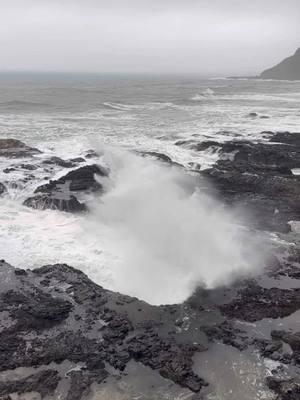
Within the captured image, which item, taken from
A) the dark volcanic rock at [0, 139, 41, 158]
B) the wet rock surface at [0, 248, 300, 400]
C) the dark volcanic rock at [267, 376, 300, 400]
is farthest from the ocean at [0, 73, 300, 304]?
the dark volcanic rock at [267, 376, 300, 400]

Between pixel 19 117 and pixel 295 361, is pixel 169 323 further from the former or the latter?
pixel 19 117

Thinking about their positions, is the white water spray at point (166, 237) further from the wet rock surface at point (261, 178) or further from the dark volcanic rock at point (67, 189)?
the wet rock surface at point (261, 178)

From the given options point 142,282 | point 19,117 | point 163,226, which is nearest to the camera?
point 142,282

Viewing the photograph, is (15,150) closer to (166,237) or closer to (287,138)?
(166,237)

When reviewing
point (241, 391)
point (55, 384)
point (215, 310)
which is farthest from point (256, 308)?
point (55, 384)

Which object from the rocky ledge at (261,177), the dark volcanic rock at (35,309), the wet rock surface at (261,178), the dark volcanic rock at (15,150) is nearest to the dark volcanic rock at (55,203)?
the wet rock surface at (261,178)

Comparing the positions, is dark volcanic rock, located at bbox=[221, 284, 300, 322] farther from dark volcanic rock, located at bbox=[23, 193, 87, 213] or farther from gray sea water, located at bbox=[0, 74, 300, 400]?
dark volcanic rock, located at bbox=[23, 193, 87, 213]

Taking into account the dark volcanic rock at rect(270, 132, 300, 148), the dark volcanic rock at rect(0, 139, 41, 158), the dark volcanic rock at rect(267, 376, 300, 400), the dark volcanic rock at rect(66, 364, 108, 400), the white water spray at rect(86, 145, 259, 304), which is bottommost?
the dark volcanic rock at rect(66, 364, 108, 400)
